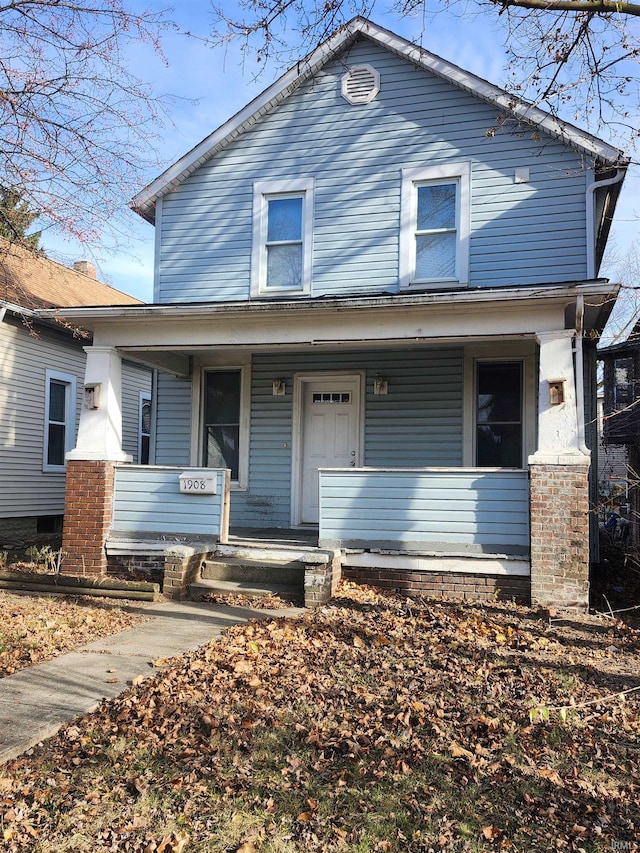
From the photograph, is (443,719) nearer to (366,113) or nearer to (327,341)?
(327,341)

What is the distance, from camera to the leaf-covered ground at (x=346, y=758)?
314 cm

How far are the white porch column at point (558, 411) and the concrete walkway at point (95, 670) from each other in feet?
10.8

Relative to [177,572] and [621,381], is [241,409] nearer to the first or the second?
[177,572]

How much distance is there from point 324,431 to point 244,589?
337 cm

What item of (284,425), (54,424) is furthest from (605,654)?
(54,424)

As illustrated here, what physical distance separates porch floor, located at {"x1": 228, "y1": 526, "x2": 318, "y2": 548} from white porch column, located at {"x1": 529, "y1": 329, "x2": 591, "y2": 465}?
3121 millimetres

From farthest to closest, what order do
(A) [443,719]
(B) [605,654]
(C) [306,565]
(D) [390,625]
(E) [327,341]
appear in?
(E) [327,341]
(C) [306,565]
(D) [390,625]
(B) [605,654]
(A) [443,719]

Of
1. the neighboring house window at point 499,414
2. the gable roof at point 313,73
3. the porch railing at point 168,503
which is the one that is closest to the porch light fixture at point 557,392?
the neighboring house window at point 499,414

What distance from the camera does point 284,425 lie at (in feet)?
34.9

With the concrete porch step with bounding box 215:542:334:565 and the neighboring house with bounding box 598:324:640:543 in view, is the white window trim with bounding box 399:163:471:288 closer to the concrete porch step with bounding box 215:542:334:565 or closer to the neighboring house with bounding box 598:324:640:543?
the concrete porch step with bounding box 215:542:334:565

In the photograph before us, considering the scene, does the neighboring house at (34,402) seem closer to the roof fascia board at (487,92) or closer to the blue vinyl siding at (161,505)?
the blue vinyl siding at (161,505)

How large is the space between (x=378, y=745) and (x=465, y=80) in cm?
907

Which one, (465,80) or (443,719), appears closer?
(443,719)

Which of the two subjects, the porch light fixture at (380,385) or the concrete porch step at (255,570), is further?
the porch light fixture at (380,385)
